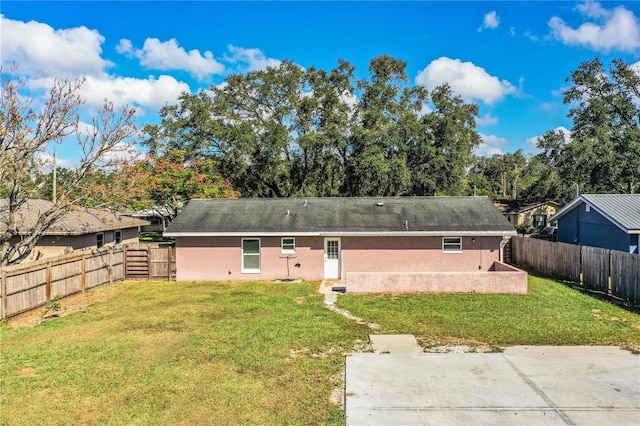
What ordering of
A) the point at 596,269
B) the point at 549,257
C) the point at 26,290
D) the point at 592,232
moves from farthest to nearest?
the point at 592,232
the point at 549,257
the point at 596,269
the point at 26,290

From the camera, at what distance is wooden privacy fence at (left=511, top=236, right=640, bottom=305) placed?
13.7 meters

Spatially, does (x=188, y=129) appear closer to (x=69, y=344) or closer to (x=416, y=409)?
(x=69, y=344)

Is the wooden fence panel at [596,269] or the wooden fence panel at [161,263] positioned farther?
the wooden fence panel at [161,263]

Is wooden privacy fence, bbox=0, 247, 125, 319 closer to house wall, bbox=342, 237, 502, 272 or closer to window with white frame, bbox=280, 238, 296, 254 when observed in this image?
window with white frame, bbox=280, 238, 296, 254

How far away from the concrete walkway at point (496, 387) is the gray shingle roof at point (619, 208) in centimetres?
1153

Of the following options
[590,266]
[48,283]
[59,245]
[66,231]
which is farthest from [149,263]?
[590,266]

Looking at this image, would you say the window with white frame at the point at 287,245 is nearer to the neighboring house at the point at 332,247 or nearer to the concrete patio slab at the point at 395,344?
the neighboring house at the point at 332,247

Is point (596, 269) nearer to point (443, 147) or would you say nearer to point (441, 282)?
point (441, 282)

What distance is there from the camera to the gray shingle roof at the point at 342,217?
1883 cm

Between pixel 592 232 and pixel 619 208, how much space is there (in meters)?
1.80

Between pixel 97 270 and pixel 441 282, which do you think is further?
pixel 97 270

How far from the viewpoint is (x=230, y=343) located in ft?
32.3

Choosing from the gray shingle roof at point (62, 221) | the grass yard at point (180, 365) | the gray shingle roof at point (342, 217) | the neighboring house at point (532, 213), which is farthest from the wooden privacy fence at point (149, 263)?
the neighboring house at point (532, 213)

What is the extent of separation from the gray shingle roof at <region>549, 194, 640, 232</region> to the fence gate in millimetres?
20846
